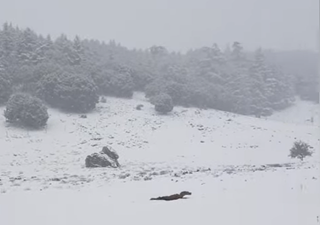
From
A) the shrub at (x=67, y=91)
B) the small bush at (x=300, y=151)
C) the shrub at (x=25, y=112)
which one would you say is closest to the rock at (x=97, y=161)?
the shrub at (x=25, y=112)

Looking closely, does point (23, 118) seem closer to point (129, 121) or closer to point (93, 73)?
point (129, 121)

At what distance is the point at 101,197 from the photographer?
1234 centimetres

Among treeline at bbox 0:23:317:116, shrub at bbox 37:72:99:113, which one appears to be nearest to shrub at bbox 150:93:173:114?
treeline at bbox 0:23:317:116

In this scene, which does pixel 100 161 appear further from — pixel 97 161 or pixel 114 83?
pixel 114 83

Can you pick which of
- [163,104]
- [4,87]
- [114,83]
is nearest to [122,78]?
[114,83]

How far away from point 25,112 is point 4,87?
585 cm

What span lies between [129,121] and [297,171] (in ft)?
66.1

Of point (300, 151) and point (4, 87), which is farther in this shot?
point (4, 87)

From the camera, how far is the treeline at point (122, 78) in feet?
115

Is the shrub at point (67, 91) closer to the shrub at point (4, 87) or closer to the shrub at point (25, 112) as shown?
the shrub at point (4, 87)

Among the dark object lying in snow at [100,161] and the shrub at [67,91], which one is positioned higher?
the shrub at [67,91]

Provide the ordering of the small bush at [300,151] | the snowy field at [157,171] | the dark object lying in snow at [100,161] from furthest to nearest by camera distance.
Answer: the small bush at [300,151] < the dark object lying in snow at [100,161] < the snowy field at [157,171]

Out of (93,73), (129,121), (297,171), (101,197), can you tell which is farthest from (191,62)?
(101,197)

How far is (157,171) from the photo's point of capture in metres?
18.8
